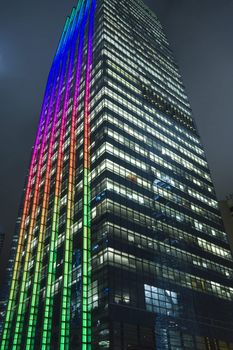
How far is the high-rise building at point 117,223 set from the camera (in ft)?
166

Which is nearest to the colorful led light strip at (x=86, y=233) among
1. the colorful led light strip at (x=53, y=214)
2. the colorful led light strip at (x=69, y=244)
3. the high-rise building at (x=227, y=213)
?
the colorful led light strip at (x=53, y=214)

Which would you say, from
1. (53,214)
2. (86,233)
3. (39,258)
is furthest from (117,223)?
(39,258)

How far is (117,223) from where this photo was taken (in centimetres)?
5756

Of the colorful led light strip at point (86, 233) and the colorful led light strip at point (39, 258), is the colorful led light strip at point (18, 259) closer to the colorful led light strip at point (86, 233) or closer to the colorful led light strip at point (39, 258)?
the colorful led light strip at point (39, 258)

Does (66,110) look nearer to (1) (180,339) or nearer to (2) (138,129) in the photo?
(2) (138,129)

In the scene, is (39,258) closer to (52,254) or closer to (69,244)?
(52,254)

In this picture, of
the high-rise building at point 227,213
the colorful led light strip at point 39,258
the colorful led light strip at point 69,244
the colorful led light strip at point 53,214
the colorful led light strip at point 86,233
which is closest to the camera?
the colorful led light strip at point 86,233

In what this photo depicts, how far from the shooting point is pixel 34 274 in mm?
65562

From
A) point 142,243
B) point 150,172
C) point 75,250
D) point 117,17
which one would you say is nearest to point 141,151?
point 150,172

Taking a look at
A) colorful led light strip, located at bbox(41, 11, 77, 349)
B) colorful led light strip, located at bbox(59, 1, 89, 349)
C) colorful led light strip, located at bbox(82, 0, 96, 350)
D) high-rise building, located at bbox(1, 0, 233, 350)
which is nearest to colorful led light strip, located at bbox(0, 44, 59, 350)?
high-rise building, located at bbox(1, 0, 233, 350)

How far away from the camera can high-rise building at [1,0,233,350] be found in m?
50.6

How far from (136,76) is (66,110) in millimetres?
23278

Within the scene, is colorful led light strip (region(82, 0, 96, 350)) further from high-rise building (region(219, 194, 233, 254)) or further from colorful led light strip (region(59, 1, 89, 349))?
high-rise building (region(219, 194, 233, 254))

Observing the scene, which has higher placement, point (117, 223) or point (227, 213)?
point (227, 213)
